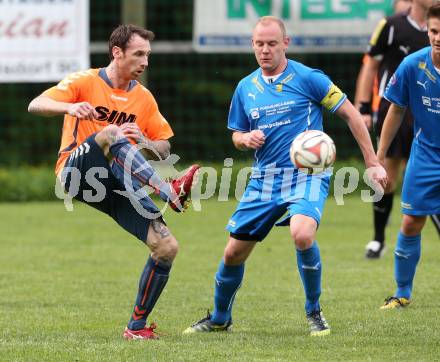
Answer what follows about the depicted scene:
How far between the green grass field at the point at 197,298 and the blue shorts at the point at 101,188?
64 centimetres

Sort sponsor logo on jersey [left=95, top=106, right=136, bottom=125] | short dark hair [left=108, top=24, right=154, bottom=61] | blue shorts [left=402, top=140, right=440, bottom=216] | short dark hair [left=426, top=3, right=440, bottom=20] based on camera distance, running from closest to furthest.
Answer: short dark hair [left=426, top=3, right=440, bottom=20]
short dark hair [left=108, top=24, right=154, bottom=61]
sponsor logo on jersey [left=95, top=106, right=136, bottom=125]
blue shorts [left=402, top=140, right=440, bottom=216]

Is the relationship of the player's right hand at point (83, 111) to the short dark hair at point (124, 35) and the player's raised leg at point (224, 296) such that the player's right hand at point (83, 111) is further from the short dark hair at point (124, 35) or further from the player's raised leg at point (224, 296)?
the player's raised leg at point (224, 296)

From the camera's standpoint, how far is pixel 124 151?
5727 mm

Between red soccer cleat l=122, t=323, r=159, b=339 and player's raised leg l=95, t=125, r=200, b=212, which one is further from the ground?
player's raised leg l=95, t=125, r=200, b=212

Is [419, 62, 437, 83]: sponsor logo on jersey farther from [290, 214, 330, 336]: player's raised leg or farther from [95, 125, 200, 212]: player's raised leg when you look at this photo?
[95, 125, 200, 212]: player's raised leg

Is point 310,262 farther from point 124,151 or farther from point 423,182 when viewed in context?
point 124,151

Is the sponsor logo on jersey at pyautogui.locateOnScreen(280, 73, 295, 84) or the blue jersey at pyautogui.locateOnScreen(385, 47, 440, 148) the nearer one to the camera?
the sponsor logo on jersey at pyautogui.locateOnScreen(280, 73, 295, 84)

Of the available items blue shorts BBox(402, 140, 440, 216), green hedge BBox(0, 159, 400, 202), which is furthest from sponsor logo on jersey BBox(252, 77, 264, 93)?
green hedge BBox(0, 159, 400, 202)

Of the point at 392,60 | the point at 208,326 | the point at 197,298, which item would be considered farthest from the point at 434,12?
the point at 392,60

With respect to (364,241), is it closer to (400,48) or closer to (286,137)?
(400,48)

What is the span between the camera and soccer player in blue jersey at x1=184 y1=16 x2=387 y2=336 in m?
5.95

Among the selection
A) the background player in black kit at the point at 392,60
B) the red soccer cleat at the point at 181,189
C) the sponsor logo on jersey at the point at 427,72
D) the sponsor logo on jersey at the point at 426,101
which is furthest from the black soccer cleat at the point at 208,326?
the background player in black kit at the point at 392,60

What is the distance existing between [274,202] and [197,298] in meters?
1.59

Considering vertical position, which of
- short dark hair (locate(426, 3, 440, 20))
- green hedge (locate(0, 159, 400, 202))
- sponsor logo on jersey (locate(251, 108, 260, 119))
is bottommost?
green hedge (locate(0, 159, 400, 202))
